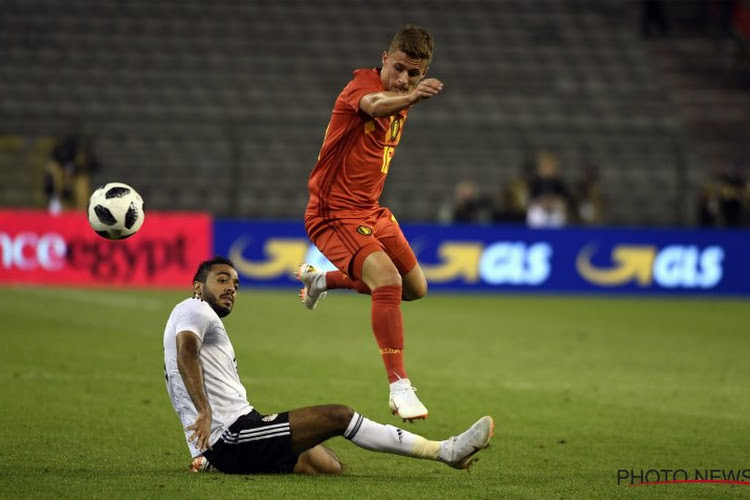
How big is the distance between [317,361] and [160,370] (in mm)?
1672

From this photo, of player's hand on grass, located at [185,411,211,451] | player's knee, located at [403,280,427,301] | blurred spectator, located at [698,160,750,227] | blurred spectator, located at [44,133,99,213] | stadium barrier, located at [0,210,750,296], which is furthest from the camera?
blurred spectator, located at [698,160,750,227]

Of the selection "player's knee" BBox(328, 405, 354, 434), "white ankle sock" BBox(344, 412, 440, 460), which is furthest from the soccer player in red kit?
"player's knee" BBox(328, 405, 354, 434)

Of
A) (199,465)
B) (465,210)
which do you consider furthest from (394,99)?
(465,210)

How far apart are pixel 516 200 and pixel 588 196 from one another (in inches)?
64.4

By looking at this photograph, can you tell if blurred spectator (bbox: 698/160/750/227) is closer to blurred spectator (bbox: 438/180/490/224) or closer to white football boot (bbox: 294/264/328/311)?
blurred spectator (bbox: 438/180/490/224)

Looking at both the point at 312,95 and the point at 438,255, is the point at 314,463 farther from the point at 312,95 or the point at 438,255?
the point at 312,95

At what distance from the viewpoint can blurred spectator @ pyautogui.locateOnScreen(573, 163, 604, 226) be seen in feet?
72.9

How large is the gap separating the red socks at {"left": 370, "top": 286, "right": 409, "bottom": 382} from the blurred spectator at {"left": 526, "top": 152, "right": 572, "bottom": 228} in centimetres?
1409

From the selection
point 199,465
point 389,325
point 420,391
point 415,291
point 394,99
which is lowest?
point 420,391

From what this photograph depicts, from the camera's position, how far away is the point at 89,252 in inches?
765

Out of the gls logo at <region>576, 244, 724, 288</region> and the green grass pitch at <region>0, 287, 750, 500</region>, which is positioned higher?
the gls logo at <region>576, 244, 724, 288</region>

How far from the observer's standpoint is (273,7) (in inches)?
1077

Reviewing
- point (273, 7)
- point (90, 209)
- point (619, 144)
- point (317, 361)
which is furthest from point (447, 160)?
point (90, 209)

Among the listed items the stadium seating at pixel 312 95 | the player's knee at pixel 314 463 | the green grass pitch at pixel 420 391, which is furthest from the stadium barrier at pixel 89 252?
the player's knee at pixel 314 463
